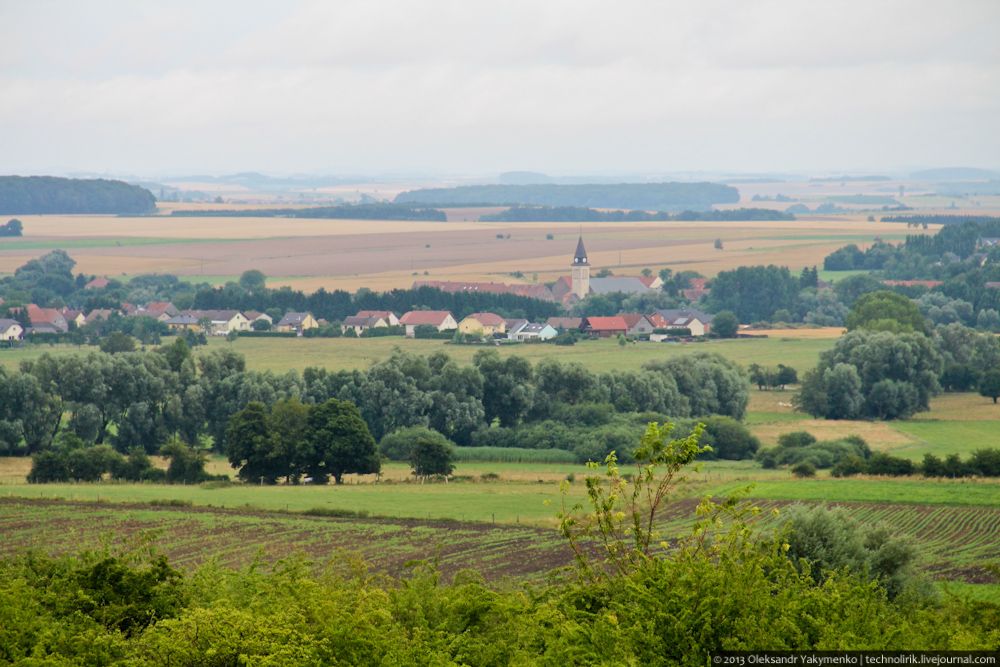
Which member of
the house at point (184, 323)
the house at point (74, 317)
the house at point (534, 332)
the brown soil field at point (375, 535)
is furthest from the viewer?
the house at point (74, 317)

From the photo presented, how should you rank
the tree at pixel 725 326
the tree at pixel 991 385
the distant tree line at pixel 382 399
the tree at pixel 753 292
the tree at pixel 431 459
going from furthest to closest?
1. the tree at pixel 753 292
2. the tree at pixel 725 326
3. the tree at pixel 991 385
4. the distant tree line at pixel 382 399
5. the tree at pixel 431 459

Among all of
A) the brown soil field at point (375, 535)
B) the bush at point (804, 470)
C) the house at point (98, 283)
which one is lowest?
the house at point (98, 283)

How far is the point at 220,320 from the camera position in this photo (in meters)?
129

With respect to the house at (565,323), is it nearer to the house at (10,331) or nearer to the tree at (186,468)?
the house at (10,331)

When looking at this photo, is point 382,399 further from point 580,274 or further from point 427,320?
point 580,274

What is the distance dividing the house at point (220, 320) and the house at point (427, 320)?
13.9 meters

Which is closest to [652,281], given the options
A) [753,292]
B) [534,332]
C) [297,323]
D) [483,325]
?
[753,292]

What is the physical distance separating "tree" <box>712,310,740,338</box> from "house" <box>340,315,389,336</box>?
1120 inches

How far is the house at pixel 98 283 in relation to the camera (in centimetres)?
16300

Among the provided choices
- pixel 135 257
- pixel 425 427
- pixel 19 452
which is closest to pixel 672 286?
pixel 135 257

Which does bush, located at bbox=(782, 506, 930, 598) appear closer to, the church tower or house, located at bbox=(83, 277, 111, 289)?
the church tower

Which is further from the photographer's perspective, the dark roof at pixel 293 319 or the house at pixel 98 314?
the house at pixel 98 314

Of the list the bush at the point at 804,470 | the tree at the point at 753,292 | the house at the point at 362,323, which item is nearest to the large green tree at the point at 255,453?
the bush at the point at 804,470

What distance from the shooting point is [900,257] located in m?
184
